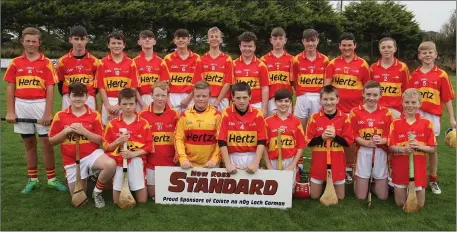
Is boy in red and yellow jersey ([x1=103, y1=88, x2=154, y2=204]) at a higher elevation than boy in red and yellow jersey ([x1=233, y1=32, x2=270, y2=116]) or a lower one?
lower

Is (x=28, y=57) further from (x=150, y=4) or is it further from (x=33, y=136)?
(x=150, y=4)

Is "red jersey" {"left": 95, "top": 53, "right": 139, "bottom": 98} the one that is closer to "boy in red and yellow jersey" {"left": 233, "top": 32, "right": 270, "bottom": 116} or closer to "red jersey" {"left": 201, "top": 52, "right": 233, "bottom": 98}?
"red jersey" {"left": 201, "top": 52, "right": 233, "bottom": 98}

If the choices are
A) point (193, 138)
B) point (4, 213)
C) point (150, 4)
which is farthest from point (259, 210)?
point (150, 4)

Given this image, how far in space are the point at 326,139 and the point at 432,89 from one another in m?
1.61

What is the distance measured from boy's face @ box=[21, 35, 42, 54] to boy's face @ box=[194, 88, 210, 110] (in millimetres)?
1986

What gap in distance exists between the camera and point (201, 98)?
444 cm

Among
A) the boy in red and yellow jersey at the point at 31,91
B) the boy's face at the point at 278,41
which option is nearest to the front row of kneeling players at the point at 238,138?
the boy in red and yellow jersey at the point at 31,91

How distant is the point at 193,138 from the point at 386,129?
2164 millimetres

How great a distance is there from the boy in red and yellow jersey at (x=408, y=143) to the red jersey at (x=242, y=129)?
1.41m

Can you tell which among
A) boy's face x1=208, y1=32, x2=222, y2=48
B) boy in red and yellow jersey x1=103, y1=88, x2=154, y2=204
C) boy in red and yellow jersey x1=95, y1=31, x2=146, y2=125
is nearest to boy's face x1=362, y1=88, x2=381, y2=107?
boy's face x1=208, y1=32, x2=222, y2=48

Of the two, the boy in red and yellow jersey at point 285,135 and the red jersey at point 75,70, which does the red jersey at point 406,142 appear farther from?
the red jersey at point 75,70

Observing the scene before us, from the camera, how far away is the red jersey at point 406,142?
421 cm

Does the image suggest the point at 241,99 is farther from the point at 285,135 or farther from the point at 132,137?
the point at 132,137

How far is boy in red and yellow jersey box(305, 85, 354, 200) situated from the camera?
175 inches
